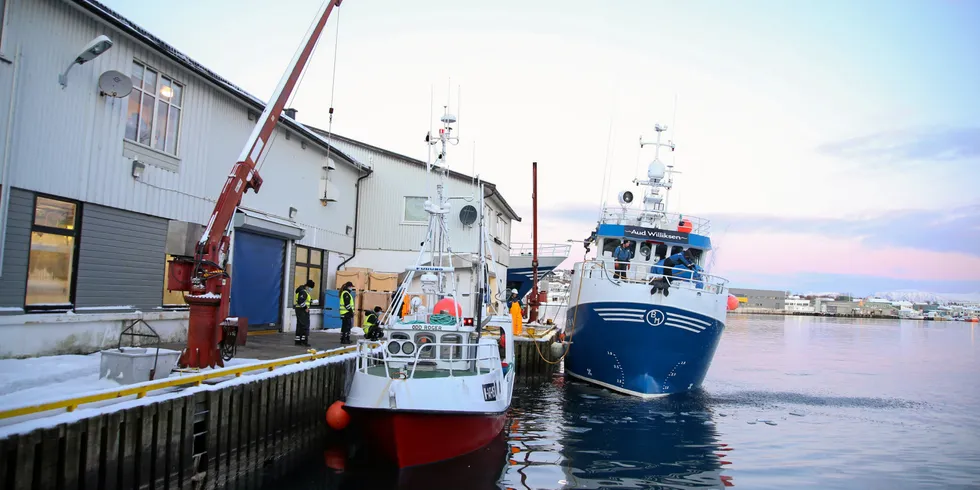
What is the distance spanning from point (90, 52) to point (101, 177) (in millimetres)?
2483

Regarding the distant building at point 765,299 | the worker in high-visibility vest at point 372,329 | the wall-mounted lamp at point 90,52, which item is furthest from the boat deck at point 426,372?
the distant building at point 765,299

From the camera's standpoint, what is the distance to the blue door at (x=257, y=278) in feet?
58.9

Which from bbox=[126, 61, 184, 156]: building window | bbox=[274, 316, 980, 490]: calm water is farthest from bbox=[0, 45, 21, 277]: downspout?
bbox=[274, 316, 980, 490]: calm water

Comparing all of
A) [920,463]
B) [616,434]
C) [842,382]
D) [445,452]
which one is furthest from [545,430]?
[842,382]

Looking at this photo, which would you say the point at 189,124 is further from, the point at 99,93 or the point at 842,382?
the point at 842,382

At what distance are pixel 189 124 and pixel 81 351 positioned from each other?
606cm

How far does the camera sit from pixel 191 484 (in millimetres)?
8898

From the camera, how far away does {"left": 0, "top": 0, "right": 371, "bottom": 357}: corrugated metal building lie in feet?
36.6

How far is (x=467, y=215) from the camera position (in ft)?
85.4

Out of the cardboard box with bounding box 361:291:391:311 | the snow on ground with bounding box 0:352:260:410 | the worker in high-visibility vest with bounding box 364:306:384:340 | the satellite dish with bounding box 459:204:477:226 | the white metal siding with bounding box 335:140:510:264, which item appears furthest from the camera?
the satellite dish with bounding box 459:204:477:226

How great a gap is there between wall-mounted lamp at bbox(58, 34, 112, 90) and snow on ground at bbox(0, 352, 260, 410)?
5.16 meters

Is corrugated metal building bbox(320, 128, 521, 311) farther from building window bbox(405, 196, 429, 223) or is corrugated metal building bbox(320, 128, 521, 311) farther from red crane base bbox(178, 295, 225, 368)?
red crane base bbox(178, 295, 225, 368)

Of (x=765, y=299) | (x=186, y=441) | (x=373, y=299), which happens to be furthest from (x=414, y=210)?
(x=765, y=299)

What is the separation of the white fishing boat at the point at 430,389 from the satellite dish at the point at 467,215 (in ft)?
40.7
